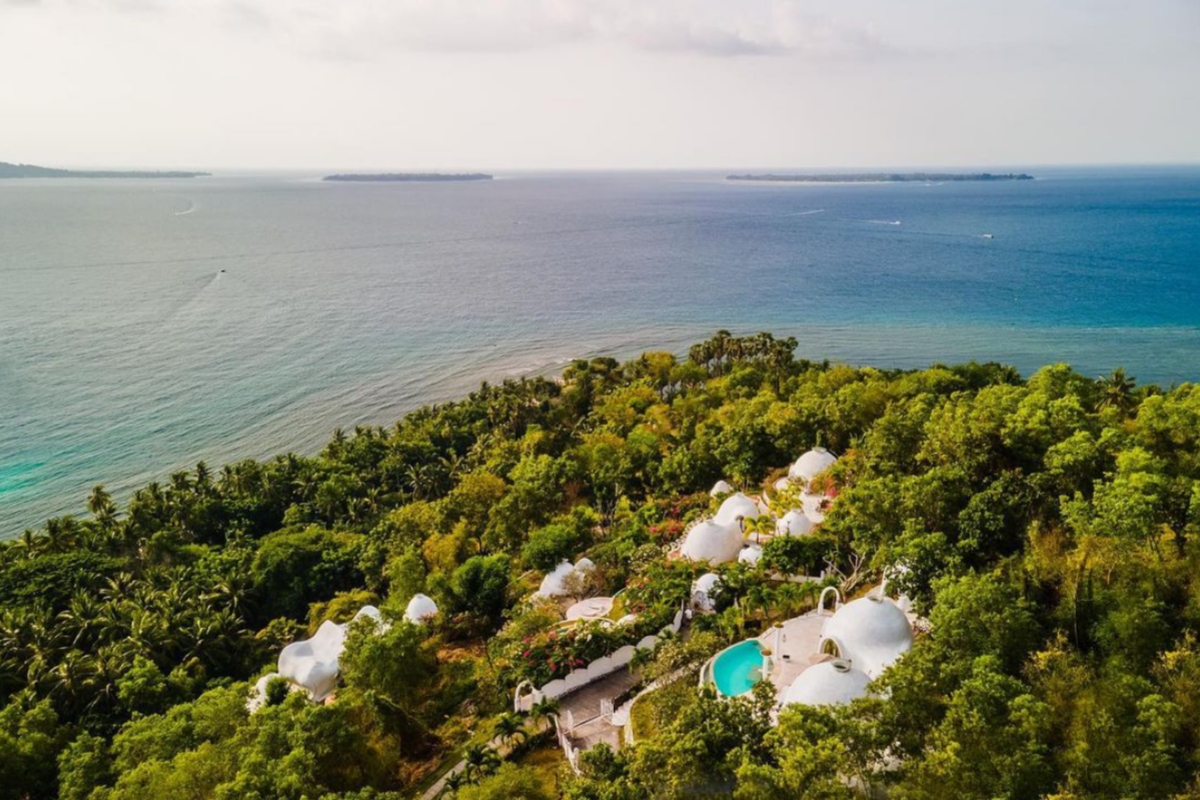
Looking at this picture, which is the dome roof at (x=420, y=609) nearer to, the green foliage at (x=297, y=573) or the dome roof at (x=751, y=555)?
the green foliage at (x=297, y=573)

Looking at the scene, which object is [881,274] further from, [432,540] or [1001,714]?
[1001,714]

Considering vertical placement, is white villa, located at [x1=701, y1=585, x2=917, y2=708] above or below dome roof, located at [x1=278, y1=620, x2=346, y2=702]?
above

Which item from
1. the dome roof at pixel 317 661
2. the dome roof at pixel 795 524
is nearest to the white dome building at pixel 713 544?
the dome roof at pixel 795 524

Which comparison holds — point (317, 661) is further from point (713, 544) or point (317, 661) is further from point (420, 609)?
point (713, 544)

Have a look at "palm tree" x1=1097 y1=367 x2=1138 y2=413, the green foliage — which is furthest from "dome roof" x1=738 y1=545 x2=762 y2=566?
the green foliage

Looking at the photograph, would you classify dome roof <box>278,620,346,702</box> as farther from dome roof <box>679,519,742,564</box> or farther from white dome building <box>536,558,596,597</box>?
dome roof <box>679,519,742,564</box>

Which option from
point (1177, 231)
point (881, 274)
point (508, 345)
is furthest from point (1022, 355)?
point (1177, 231)

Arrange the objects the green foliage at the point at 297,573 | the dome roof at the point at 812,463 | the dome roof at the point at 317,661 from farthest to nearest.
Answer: the green foliage at the point at 297,573 → the dome roof at the point at 812,463 → the dome roof at the point at 317,661

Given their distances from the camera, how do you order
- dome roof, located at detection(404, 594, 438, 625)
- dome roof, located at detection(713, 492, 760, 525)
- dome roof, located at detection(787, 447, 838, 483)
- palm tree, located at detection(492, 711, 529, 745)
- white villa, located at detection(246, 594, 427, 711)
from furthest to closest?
dome roof, located at detection(787, 447, 838, 483)
dome roof, located at detection(713, 492, 760, 525)
dome roof, located at detection(404, 594, 438, 625)
white villa, located at detection(246, 594, 427, 711)
palm tree, located at detection(492, 711, 529, 745)
